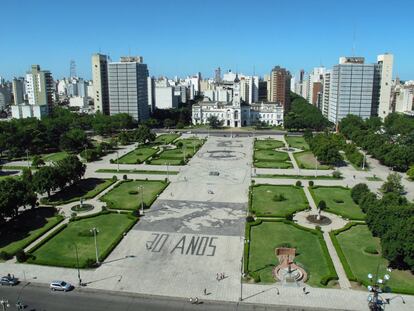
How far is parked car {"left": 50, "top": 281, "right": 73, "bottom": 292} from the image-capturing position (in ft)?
116

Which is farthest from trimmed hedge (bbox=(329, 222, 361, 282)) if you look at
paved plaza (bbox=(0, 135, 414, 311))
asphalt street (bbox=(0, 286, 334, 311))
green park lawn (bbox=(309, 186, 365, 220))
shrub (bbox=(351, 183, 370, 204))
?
shrub (bbox=(351, 183, 370, 204))

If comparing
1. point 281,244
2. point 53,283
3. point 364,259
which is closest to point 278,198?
point 281,244

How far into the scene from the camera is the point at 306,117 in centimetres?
14738

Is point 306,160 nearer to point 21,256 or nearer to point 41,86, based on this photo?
point 21,256

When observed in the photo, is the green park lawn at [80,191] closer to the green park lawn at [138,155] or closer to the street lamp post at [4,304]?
the green park lawn at [138,155]

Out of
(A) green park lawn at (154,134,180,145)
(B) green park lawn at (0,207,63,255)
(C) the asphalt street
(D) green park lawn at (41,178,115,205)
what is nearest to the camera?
(C) the asphalt street

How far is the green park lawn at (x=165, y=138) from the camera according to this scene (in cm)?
12054

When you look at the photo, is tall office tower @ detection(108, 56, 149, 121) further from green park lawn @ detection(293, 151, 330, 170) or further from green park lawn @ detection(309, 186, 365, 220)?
green park lawn @ detection(309, 186, 365, 220)

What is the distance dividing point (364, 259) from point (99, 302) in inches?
1087

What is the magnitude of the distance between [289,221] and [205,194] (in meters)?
17.6

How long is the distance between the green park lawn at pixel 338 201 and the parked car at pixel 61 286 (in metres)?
37.4

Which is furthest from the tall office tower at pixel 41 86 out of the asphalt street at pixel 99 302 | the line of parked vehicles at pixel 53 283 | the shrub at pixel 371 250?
the shrub at pixel 371 250

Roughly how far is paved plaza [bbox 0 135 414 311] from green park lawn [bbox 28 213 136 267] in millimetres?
1093

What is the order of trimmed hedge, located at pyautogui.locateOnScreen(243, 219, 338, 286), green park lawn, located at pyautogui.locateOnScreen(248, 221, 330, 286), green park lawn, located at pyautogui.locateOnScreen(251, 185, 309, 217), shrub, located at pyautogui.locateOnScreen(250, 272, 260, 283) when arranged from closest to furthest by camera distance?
shrub, located at pyautogui.locateOnScreen(250, 272, 260, 283), trimmed hedge, located at pyautogui.locateOnScreen(243, 219, 338, 286), green park lawn, located at pyautogui.locateOnScreen(248, 221, 330, 286), green park lawn, located at pyautogui.locateOnScreen(251, 185, 309, 217)
